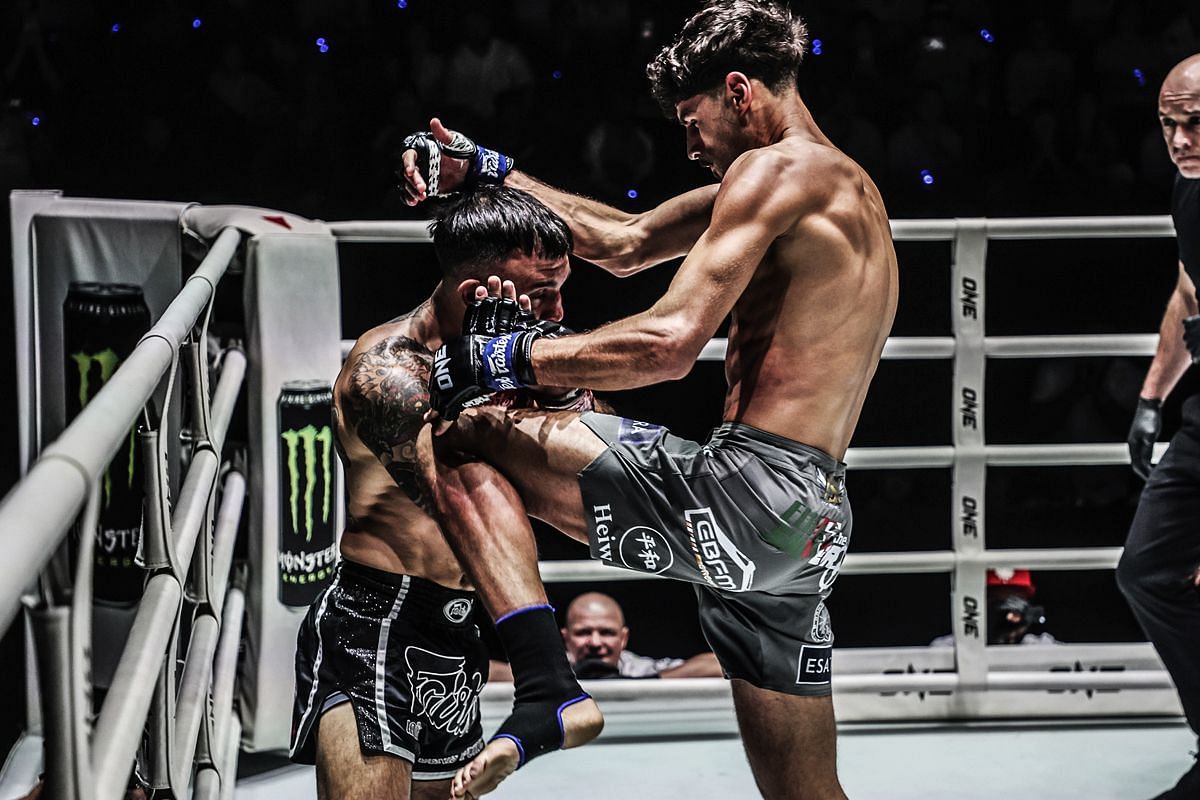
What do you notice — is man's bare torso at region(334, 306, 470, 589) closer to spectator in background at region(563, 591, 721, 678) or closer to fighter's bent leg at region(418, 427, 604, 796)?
fighter's bent leg at region(418, 427, 604, 796)

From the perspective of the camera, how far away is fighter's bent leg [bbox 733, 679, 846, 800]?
1.85m

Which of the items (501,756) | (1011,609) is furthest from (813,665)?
(1011,609)

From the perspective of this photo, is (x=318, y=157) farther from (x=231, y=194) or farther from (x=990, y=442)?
(x=990, y=442)

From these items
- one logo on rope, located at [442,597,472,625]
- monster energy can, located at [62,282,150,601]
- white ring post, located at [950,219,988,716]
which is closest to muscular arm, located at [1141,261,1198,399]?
white ring post, located at [950,219,988,716]

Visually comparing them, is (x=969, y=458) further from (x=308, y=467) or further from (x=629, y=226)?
(x=308, y=467)

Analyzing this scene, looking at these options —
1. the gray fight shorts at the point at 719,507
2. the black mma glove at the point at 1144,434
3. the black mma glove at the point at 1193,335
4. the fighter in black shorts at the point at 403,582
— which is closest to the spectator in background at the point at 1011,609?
the black mma glove at the point at 1144,434

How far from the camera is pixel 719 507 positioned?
1.73m

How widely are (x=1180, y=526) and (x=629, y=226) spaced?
120 cm

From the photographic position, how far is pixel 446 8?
4590 millimetres

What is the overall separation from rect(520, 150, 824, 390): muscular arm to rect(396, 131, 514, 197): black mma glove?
538 millimetres

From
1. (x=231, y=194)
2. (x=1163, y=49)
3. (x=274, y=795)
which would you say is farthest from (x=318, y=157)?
(x=1163, y=49)

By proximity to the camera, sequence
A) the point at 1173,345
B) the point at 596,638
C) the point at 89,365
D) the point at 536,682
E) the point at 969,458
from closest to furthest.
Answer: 1. the point at 536,682
2. the point at 89,365
3. the point at 1173,345
4. the point at 969,458
5. the point at 596,638

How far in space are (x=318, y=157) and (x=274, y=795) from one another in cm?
236

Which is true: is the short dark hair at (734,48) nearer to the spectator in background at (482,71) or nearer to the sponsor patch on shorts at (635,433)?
the sponsor patch on shorts at (635,433)
